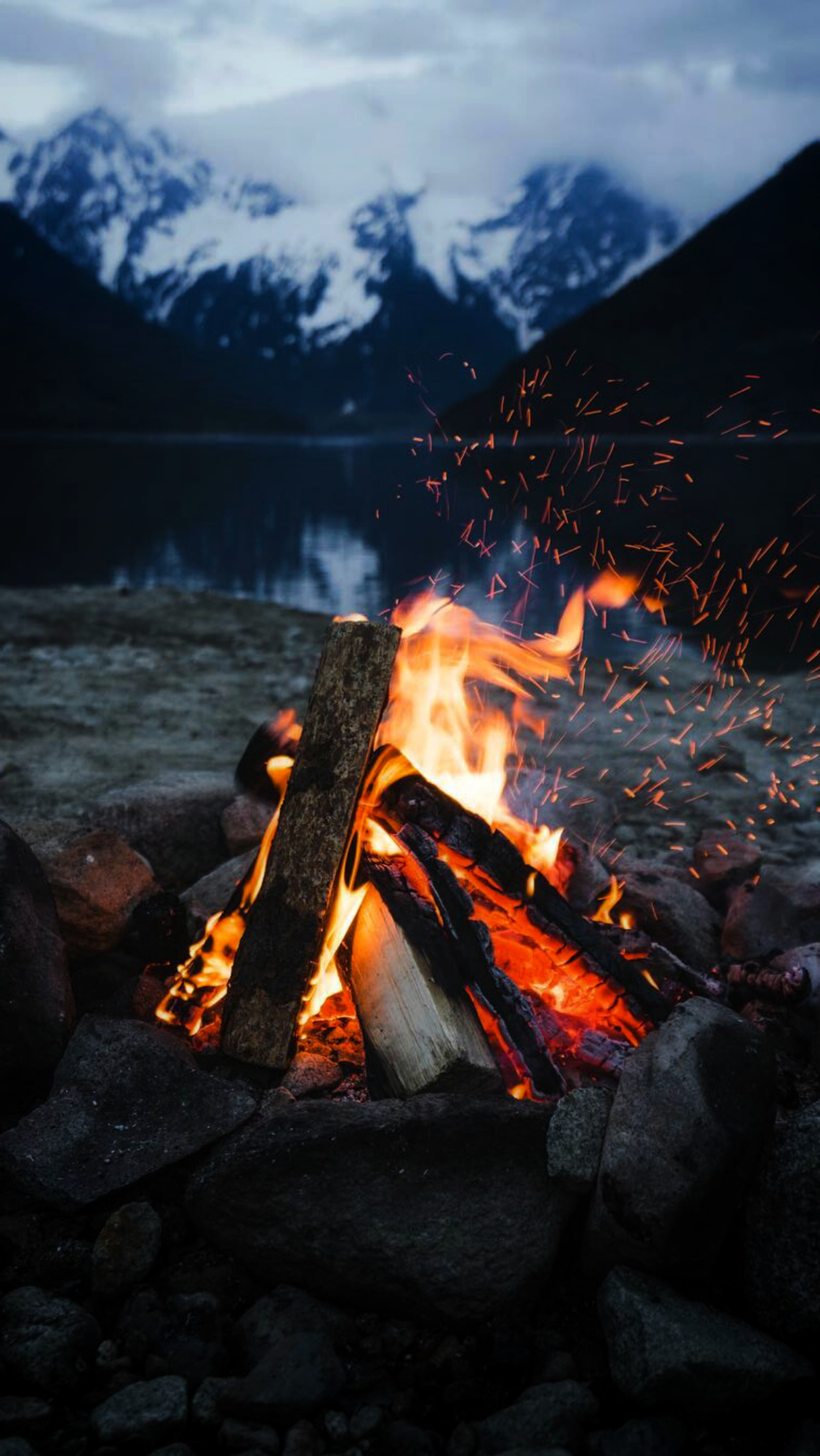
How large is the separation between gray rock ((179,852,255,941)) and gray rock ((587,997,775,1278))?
94.5 inches

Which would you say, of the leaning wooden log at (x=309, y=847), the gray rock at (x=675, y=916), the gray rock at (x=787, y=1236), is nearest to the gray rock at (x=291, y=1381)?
the leaning wooden log at (x=309, y=847)

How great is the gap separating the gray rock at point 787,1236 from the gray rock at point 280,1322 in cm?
132

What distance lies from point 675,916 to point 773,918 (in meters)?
0.51

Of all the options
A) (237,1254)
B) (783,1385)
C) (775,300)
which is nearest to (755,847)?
(783,1385)

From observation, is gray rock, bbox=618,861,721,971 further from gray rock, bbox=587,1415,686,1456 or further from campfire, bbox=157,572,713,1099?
gray rock, bbox=587,1415,686,1456

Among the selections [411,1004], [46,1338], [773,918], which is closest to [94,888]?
[411,1004]

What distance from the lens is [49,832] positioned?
17.2ft

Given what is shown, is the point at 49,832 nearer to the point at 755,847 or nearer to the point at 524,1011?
the point at 524,1011

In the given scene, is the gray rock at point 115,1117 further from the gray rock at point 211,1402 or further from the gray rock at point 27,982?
the gray rock at point 211,1402

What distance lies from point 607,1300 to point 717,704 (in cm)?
933

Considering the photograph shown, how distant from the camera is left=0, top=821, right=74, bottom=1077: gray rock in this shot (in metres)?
3.78

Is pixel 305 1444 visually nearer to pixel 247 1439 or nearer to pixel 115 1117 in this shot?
pixel 247 1439

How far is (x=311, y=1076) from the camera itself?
12.6 ft

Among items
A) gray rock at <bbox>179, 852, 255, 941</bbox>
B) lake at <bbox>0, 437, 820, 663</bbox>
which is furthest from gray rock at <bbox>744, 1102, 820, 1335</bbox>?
lake at <bbox>0, 437, 820, 663</bbox>
